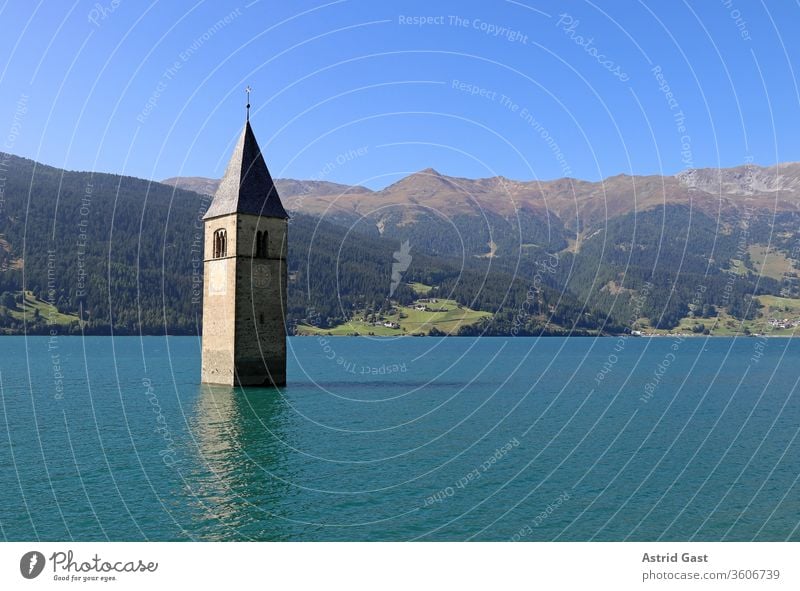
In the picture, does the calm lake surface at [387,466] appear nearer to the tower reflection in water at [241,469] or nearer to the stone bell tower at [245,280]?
the tower reflection in water at [241,469]

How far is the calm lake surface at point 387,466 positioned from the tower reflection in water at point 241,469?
124 mm

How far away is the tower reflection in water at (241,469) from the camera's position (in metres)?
24.6

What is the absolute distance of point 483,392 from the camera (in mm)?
73062

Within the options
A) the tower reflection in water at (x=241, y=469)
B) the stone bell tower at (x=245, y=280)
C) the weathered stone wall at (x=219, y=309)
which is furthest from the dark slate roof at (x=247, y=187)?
the tower reflection in water at (x=241, y=469)

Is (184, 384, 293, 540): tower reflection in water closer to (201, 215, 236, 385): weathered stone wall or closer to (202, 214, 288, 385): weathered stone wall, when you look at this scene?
(202, 214, 288, 385): weathered stone wall

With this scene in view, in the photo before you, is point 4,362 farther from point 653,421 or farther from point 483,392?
point 653,421

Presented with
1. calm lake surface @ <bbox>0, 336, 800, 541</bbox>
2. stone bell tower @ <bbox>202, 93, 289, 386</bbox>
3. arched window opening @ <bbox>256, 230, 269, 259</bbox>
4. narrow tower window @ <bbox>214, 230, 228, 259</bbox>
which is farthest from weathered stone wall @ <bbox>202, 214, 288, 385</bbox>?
calm lake surface @ <bbox>0, 336, 800, 541</bbox>

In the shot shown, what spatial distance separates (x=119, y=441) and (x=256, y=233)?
1034 inches

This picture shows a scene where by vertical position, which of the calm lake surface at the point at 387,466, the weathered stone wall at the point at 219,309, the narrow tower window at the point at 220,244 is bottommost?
the calm lake surface at the point at 387,466

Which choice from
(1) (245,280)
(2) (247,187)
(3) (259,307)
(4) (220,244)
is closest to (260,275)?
(1) (245,280)

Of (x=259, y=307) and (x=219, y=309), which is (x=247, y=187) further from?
(x=219, y=309)

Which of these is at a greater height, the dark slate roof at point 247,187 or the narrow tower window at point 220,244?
the dark slate roof at point 247,187

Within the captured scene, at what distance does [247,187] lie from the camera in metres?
63.0
